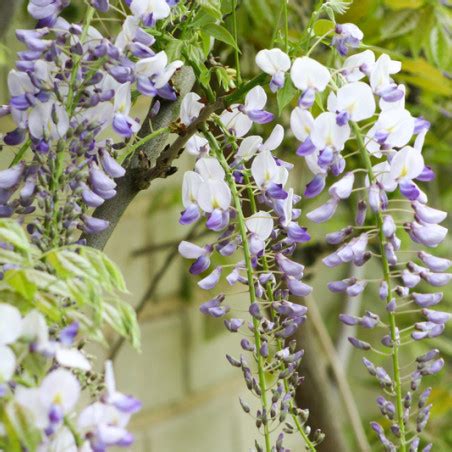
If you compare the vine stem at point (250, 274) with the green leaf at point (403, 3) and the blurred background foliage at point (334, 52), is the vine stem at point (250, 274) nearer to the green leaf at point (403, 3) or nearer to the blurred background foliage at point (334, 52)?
the blurred background foliage at point (334, 52)

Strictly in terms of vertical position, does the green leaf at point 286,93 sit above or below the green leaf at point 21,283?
above

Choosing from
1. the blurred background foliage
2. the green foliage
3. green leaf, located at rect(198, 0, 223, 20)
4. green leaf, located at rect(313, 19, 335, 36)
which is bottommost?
the blurred background foliage

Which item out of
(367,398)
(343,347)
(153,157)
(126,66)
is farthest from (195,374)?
(126,66)

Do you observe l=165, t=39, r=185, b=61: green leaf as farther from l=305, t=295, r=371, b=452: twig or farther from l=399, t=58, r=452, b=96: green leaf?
l=305, t=295, r=371, b=452: twig

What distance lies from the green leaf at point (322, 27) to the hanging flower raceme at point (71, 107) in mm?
105

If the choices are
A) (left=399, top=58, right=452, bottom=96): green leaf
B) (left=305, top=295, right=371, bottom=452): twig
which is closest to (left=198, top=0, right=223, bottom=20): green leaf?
(left=399, top=58, right=452, bottom=96): green leaf

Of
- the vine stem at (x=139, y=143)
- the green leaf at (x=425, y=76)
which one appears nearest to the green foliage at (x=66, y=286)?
the vine stem at (x=139, y=143)

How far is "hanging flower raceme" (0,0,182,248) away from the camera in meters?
0.45

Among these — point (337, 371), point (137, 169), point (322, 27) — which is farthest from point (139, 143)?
point (337, 371)

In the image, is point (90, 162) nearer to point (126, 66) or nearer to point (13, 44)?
point (126, 66)

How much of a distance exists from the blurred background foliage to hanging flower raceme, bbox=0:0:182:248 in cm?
4

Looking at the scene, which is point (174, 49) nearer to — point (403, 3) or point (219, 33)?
point (219, 33)

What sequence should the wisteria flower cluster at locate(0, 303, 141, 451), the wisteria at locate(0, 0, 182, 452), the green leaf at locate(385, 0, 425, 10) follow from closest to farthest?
the wisteria flower cluster at locate(0, 303, 141, 451), the wisteria at locate(0, 0, 182, 452), the green leaf at locate(385, 0, 425, 10)

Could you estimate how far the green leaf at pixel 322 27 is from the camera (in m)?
0.54
